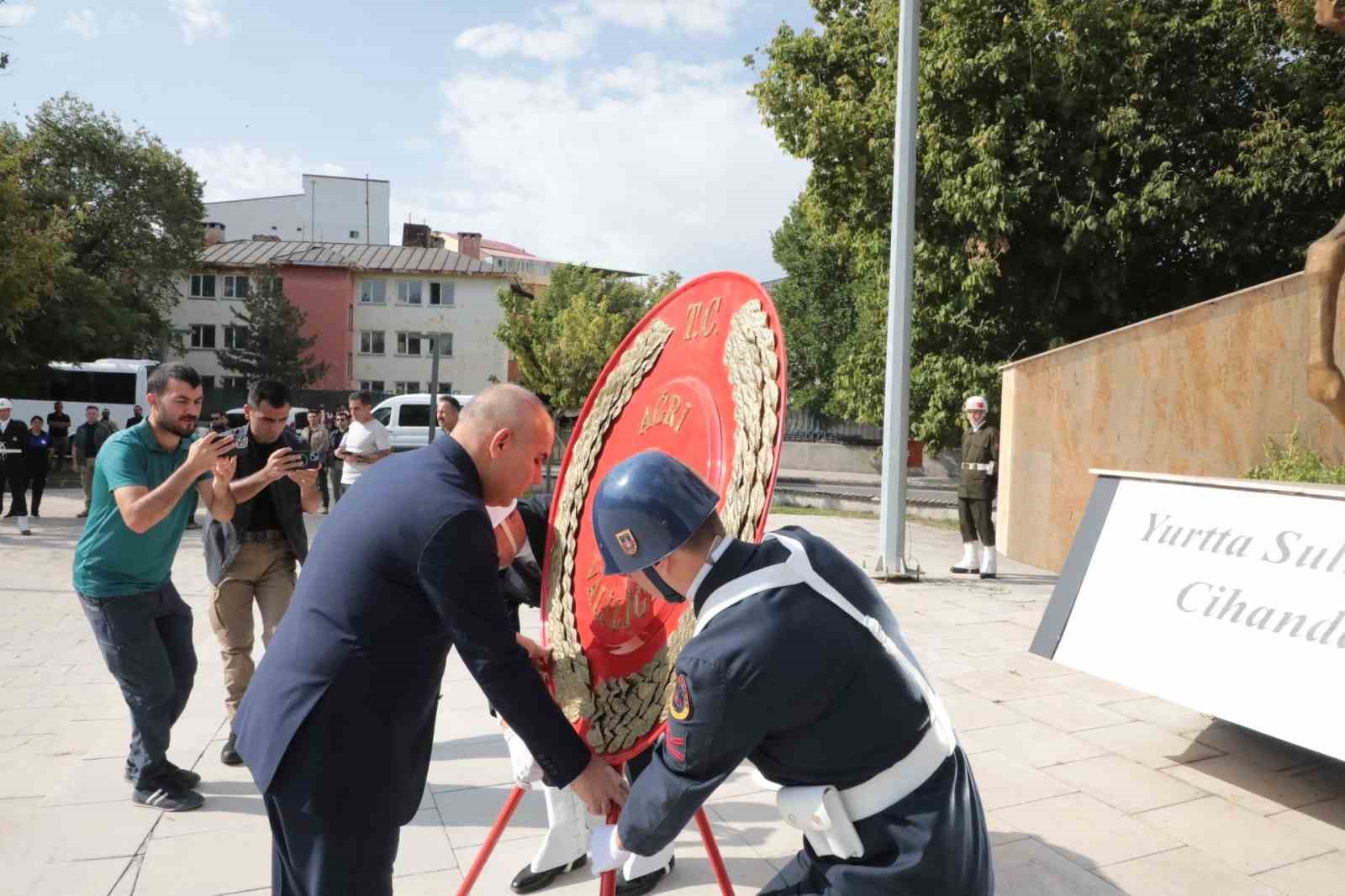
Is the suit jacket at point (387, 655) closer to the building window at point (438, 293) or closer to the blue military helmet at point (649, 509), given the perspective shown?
the blue military helmet at point (649, 509)

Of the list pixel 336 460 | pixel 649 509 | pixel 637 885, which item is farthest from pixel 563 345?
pixel 649 509

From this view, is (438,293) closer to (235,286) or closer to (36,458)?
(235,286)

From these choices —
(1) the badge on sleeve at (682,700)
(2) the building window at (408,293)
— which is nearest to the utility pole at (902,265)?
(1) the badge on sleeve at (682,700)

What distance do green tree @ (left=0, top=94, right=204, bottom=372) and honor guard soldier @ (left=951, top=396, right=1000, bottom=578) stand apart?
100 ft

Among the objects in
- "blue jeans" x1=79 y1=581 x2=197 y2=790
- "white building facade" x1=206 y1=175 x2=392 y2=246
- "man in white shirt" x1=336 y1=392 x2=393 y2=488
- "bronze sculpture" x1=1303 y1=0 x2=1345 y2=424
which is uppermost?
"white building facade" x1=206 y1=175 x2=392 y2=246

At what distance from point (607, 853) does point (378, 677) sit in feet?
2.16

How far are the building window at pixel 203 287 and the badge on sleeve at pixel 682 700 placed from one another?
5170cm

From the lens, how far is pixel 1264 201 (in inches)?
554

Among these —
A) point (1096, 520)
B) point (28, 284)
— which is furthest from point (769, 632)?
point (28, 284)

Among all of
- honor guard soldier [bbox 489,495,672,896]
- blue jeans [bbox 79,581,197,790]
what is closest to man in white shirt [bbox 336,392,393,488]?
blue jeans [bbox 79,581,197,790]

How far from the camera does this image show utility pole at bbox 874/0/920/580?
31.0 feet

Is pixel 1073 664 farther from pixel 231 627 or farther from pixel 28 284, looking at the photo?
pixel 28 284

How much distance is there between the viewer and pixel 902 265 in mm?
9516

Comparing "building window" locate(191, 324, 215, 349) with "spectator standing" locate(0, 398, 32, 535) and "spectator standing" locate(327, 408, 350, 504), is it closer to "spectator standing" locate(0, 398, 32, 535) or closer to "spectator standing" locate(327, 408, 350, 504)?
"spectator standing" locate(327, 408, 350, 504)
